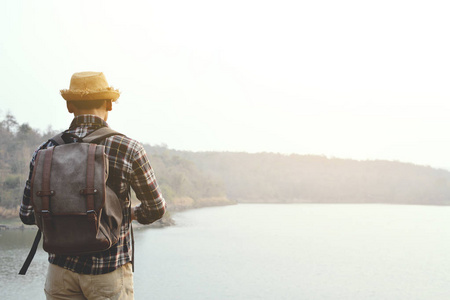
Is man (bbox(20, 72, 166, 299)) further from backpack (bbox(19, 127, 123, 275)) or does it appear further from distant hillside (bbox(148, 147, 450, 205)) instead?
distant hillside (bbox(148, 147, 450, 205))

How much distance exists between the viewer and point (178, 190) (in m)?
56.0

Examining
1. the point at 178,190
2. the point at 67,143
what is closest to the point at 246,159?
the point at 178,190

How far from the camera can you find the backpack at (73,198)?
1409 millimetres

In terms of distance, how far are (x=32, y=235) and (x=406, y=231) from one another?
94.1ft

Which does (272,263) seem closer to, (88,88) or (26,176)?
(26,176)

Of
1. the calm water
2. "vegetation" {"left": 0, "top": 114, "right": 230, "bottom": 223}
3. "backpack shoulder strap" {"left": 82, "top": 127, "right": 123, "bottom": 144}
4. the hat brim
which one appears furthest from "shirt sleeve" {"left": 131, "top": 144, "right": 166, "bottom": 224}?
"vegetation" {"left": 0, "top": 114, "right": 230, "bottom": 223}

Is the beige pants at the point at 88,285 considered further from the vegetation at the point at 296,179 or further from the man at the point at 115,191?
the vegetation at the point at 296,179

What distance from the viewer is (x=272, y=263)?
2389 centimetres

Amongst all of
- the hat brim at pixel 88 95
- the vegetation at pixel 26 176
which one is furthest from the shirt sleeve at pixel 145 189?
the vegetation at pixel 26 176

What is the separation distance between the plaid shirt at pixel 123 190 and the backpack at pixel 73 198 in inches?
2.8

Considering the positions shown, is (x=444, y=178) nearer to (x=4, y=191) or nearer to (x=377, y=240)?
(x=377, y=240)

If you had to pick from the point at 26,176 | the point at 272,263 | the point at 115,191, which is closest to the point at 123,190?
the point at 115,191

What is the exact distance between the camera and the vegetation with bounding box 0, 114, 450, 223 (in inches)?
2584

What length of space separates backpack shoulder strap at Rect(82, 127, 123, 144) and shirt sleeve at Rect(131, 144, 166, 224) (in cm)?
11
